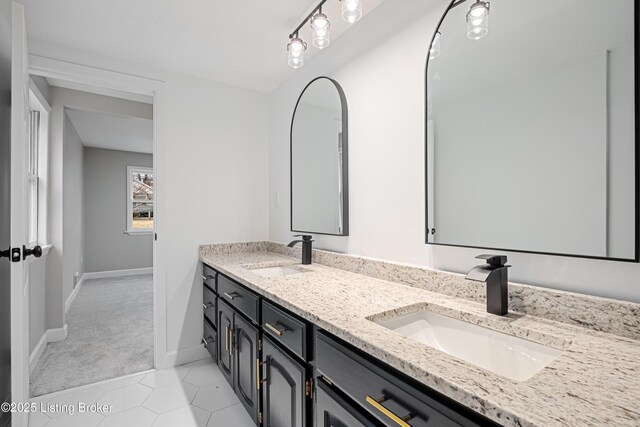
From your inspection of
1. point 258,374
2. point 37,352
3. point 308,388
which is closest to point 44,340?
point 37,352

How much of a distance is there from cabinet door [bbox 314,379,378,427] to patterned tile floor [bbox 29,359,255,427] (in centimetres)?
96

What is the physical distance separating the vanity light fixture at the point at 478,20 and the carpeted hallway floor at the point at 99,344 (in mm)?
2941

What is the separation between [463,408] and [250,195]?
7.81 feet

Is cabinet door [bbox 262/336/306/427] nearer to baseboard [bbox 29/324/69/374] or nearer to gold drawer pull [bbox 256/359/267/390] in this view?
gold drawer pull [bbox 256/359/267/390]

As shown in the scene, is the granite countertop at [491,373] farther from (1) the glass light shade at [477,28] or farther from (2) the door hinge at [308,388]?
(1) the glass light shade at [477,28]

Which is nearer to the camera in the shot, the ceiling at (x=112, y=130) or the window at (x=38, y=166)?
the window at (x=38, y=166)

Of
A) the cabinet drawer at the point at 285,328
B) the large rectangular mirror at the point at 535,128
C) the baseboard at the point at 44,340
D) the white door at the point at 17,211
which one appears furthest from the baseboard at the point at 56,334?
the large rectangular mirror at the point at 535,128

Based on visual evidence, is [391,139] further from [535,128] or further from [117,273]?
[117,273]

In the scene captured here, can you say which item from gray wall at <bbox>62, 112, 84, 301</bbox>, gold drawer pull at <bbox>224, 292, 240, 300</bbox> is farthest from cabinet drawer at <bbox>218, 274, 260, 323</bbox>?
gray wall at <bbox>62, 112, 84, 301</bbox>

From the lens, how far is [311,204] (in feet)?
7.17

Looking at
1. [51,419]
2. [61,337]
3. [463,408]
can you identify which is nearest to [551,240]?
[463,408]

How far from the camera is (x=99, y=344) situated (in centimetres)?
279

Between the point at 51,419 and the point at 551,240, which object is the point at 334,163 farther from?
the point at 51,419

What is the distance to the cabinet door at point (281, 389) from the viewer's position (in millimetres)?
1152
